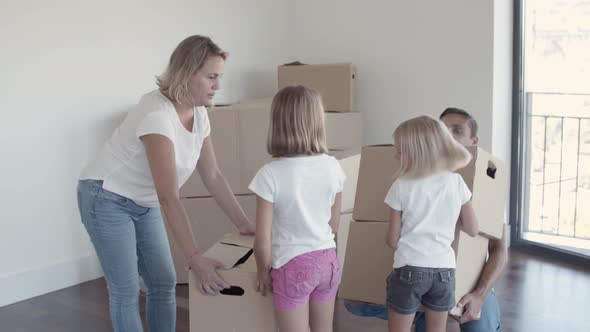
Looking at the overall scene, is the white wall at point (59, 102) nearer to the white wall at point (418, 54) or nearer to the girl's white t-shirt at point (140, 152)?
the white wall at point (418, 54)

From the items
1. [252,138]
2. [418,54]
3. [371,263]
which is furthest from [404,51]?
[371,263]

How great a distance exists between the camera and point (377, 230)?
225 cm

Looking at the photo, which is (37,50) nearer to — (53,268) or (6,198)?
(6,198)

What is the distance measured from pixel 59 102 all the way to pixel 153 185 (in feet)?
5.24

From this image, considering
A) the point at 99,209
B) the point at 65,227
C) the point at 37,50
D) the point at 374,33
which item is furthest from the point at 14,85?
the point at 374,33

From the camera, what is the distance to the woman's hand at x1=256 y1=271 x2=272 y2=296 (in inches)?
74.4

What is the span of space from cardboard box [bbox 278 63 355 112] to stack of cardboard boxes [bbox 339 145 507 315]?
1772 mm

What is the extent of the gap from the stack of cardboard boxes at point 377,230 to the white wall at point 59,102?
1.82m

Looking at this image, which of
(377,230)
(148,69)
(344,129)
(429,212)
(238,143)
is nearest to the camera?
(429,212)

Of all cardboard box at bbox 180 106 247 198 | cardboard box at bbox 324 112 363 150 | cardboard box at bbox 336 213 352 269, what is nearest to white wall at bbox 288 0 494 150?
cardboard box at bbox 324 112 363 150

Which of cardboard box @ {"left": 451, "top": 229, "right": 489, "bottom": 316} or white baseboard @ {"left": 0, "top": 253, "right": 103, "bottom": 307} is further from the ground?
cardboard box @ {"left": 451, "top": 229, "right": 489, "bottom": 316}

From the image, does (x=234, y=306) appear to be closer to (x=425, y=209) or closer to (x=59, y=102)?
(x=425, y=209)

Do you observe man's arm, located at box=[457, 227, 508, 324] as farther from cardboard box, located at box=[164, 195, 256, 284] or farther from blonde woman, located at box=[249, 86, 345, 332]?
cardboard box, located at box=[164, 195, 256, 284]

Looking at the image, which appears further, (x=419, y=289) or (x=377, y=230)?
(x=377, y=230)
